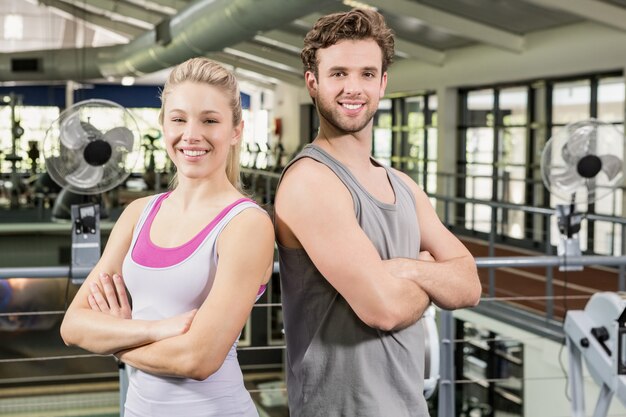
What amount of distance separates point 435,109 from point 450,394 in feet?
27.8

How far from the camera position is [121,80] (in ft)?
23.1

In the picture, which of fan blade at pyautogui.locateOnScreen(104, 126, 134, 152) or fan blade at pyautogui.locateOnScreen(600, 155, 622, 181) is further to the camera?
fan blade at pyautogui.locateOnScreen(600, 155, 622, 181)

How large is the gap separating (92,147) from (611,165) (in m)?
2.17

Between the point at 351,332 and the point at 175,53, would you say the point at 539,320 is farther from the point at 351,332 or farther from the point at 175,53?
the point at 351,332

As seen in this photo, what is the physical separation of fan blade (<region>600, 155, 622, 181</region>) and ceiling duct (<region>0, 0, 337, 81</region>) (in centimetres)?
223

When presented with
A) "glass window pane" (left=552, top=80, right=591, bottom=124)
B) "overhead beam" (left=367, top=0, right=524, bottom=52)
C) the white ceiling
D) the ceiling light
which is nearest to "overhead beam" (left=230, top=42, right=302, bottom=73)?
the white ceiling

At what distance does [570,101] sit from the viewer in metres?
8.27

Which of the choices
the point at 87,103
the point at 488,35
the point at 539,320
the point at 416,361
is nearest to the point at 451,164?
the point at 488,35

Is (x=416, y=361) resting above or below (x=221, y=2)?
below

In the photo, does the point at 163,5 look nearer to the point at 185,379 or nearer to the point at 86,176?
the point at 86,176

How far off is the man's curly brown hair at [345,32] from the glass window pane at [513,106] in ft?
26.6

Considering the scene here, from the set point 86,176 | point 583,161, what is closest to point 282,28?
point 583,161

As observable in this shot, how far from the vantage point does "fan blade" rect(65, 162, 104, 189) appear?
2.79m

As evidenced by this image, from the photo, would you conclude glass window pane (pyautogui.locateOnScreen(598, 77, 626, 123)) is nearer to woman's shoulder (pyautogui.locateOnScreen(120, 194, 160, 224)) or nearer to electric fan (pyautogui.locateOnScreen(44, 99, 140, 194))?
electric fan (pyautogui.locateOnScreen(44, 99, 140, 194))
